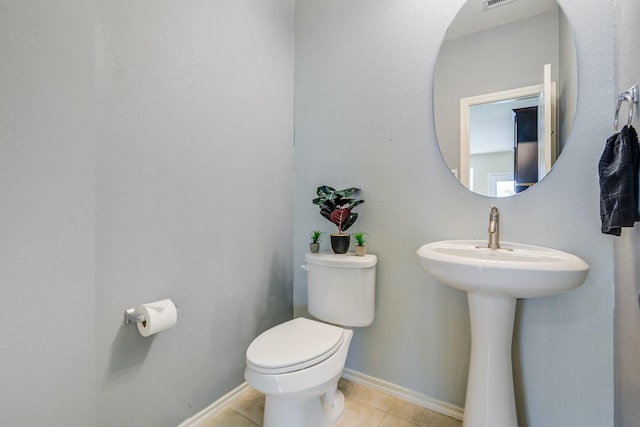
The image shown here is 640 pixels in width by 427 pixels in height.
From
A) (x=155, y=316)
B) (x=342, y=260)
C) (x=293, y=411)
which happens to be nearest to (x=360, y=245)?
(x=342, y=260)

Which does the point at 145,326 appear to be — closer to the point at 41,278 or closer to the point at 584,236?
the point at 41,278

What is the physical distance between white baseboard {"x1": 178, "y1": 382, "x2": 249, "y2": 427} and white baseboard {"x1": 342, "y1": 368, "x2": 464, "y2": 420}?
60cm

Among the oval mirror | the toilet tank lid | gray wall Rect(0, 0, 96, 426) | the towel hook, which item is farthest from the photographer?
the toilet tank lid

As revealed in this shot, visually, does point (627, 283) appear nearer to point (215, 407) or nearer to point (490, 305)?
point (490, 305)

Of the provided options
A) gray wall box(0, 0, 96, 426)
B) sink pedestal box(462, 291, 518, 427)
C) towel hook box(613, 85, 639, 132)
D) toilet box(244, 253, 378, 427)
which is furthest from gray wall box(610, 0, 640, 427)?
gray wall box(0, 0, 96, 426)

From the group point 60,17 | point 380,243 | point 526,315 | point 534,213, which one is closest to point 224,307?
point 380,243

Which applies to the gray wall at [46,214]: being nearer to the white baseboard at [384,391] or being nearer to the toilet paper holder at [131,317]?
the toilet paper holder at [131,317]

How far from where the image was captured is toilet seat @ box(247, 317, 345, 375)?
102 centimetres

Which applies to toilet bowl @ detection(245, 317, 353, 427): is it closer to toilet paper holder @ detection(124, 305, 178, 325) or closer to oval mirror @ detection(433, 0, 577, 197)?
toilet paper holder @ detection(124, 305, 178, 325)

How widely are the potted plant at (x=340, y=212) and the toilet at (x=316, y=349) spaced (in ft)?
0.24

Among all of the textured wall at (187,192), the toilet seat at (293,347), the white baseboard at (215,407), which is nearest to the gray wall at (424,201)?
the textured wall at (187,192)

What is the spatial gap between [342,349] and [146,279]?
85 centimetres

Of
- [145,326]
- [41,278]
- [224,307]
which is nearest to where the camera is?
[41,278]

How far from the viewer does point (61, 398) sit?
2.82 ft
